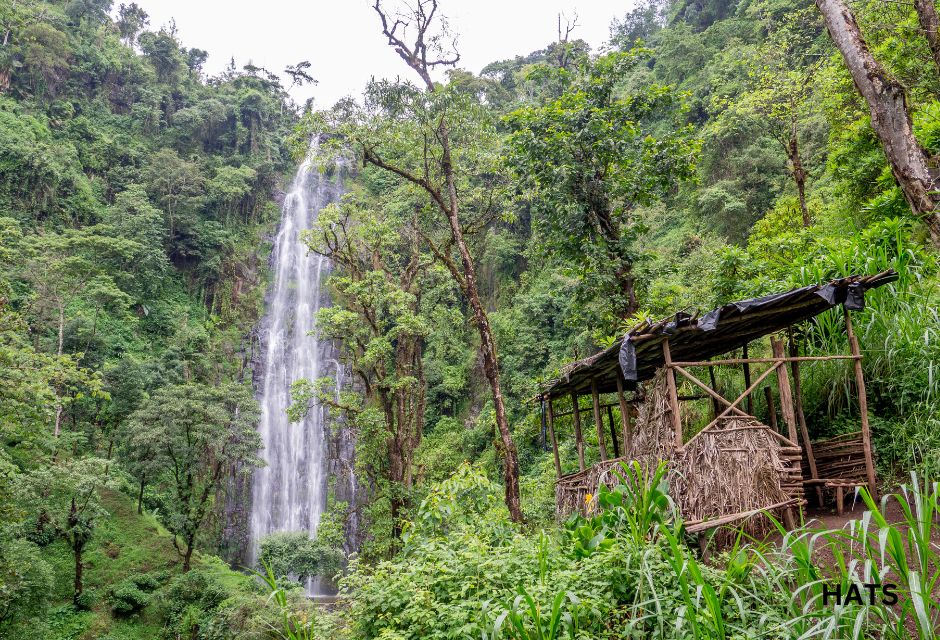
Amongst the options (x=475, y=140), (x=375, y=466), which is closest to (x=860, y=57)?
(x=475, y=140)

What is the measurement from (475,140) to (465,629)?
30.3 ft

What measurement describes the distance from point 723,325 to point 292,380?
21.1m

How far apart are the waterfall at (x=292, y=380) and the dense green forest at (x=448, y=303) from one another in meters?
0.95

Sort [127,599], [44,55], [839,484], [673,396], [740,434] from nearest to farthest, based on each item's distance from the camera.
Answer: [740,434]
[839,484]
[673,396]
[127,599]
[44,55]

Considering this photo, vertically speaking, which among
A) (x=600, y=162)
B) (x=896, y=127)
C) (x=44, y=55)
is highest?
(x=44, y=55)

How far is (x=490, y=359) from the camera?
871 cm

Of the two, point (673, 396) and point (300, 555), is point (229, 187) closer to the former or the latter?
point (300, 555)

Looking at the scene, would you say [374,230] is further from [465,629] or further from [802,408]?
[465,629]

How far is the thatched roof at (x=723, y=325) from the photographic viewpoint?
4566 millimetres

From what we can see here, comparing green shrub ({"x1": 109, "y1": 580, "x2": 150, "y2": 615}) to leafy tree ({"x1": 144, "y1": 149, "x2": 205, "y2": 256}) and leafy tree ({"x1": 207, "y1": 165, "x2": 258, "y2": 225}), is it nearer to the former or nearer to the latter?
leafy tree ({"x1": 144, "y1": 149, "x2": 205, "y2": 256})

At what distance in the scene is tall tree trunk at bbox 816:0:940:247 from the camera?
17.1ft

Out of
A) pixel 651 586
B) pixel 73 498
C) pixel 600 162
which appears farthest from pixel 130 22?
pixel 651 586

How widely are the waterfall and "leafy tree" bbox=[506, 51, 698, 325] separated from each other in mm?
11045

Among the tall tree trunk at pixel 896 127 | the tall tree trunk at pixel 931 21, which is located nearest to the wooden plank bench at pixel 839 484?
the tall tree trunk at pixel 896 127
